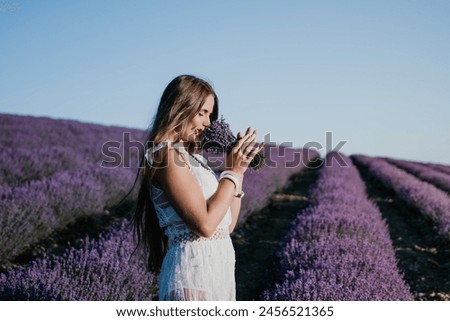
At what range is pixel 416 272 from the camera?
15.4ft

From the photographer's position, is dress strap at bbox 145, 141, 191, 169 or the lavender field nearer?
dress strap at bbox 145, 141, 191, 169

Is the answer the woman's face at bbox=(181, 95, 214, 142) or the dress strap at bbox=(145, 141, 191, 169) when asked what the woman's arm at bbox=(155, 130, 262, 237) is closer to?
the dress strap at bbox=(145, 141, 191, 169)

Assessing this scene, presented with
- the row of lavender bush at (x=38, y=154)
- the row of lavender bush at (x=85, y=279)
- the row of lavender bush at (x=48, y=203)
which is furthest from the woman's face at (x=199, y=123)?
the row of lavender bush at (x=48, y=203)

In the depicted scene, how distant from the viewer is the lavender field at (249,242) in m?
2.72

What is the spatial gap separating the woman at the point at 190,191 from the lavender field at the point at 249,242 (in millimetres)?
1167

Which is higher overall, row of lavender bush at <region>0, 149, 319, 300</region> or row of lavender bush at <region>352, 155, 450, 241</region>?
row of lavender bush at <region>352, 155, 450, 241</region>

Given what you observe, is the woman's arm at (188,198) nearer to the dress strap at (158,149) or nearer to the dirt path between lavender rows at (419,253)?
the dress strap at (158,149)

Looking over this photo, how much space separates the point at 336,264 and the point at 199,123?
1.93 meters

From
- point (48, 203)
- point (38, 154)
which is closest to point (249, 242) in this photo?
point (48, 203)

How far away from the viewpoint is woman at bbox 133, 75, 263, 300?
1.40 meters

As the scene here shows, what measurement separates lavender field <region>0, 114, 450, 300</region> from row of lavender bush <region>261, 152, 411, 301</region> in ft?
0.04

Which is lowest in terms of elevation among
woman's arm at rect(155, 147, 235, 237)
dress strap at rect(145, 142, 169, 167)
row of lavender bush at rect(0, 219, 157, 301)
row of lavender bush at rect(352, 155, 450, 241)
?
row of lavender bush at rect(0, 219, 157, 301)

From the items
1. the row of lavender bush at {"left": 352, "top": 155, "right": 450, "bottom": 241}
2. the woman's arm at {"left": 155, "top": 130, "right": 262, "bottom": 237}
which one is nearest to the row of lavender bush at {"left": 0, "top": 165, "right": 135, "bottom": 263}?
the woman's arm at {"left": 155, "top": 130, "right": 262, "bottom": 237}
